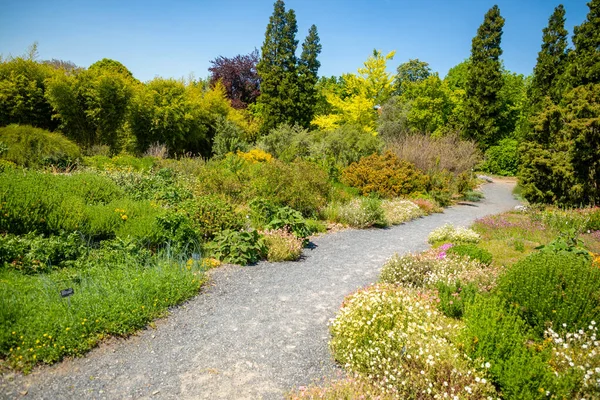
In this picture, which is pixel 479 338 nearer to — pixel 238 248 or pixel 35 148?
pixel 238 248

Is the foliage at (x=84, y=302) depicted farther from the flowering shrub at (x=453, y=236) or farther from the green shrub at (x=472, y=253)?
the flowering shrub at (x=453, y=236)

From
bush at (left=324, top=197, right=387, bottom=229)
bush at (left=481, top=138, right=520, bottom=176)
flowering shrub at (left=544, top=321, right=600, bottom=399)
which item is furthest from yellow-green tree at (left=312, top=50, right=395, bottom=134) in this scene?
flowering shrub at (left=544, top=321, right=600, bottom=399)

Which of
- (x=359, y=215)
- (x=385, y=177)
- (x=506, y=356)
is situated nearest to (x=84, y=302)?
(x=506, y=356)

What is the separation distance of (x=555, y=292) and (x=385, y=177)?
31.6 feet

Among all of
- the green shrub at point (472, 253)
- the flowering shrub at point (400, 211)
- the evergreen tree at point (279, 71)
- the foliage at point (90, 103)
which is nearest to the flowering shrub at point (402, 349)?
the green shrub at point (472, 253)

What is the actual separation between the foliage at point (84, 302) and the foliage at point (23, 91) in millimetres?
13854

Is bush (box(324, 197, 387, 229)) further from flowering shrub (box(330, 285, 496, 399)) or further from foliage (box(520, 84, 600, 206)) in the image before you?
foliage (box(520, 84, 600, 206))

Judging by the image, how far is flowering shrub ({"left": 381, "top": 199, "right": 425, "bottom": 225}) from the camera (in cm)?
1062

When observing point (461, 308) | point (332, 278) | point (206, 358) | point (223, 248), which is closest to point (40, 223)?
point (223, 248)

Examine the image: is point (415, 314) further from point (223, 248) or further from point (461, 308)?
point (223, 248)

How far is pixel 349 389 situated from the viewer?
9.80 ft

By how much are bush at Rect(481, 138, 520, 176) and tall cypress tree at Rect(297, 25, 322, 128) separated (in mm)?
14674

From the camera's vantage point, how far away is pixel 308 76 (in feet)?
90.4

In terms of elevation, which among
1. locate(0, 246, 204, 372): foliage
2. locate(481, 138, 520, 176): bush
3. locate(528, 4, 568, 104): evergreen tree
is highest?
locate(528, 4, 568, 104): evergreen tree
